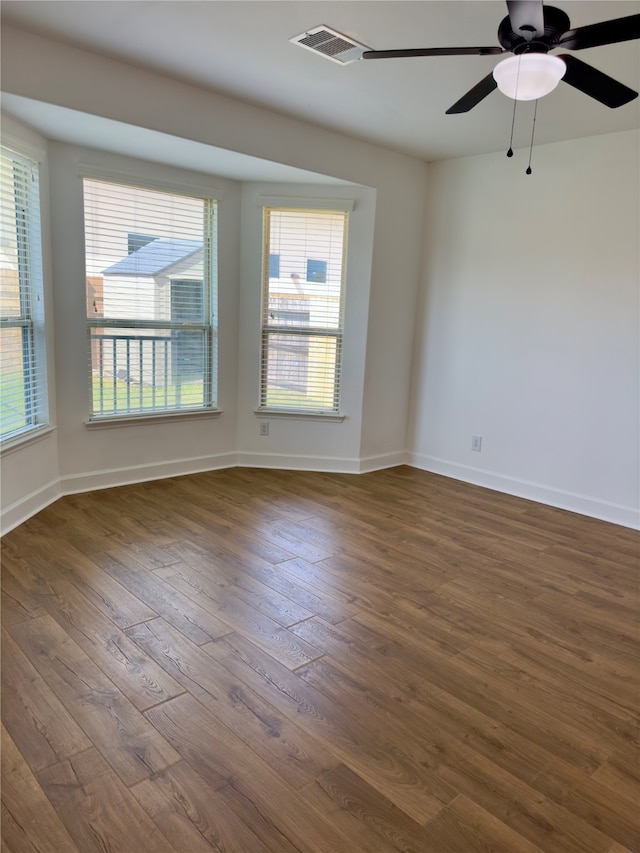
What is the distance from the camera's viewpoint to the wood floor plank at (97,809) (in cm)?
148

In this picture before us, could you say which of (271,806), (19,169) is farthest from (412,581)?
(19,169)

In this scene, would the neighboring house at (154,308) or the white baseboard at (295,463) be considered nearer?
the neighboring house at (154,308)

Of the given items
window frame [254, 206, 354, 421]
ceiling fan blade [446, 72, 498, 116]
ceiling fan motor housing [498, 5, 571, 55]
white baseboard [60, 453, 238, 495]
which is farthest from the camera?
window frame [254, 206, 354, 421]

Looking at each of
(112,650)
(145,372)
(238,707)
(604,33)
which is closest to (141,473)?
(145,372)

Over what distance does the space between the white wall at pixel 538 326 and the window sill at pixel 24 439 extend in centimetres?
313

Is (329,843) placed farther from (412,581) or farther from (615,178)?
(615,178)

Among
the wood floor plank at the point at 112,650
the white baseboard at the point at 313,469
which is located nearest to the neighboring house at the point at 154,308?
the white baseboard at the point at 313,469

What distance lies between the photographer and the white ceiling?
96.7 inches

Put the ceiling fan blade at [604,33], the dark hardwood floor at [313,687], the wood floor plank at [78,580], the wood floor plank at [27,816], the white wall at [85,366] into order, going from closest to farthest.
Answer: the wood floor plank at [27,816] < the dark hardwood floor at [313,687] < the ceiling fan blade at [604,33] < the wood floor plank at [78,580] < the white wall at [85,366]

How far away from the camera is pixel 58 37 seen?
2854 millimetres

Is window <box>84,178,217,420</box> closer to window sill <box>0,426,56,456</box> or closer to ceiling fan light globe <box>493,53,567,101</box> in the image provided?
window sill <box>0,426,56,456</box>

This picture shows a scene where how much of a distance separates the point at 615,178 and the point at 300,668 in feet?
12.4

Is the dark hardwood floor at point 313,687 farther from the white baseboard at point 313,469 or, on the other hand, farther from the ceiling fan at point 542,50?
the ceiling fan at point 542,50

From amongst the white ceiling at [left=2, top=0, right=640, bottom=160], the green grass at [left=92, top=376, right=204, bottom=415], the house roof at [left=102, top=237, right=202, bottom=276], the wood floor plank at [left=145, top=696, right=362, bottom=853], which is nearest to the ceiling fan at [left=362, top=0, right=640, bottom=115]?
the white ceiling at [left=2, top=0, right=640, bottom=160]
